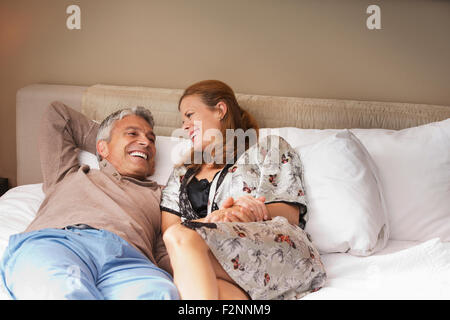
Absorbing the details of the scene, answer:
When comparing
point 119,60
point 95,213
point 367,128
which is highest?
point 119,60

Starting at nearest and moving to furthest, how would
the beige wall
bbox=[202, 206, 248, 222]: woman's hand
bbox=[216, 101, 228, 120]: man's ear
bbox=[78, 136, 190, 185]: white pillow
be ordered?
bbox=[202, 206, 248, 222]: woman's hand
bbox=[216, 101, 228, 120]: man's ear
bbox=[78, 136, 190, 185]: white pillow
the beige wall

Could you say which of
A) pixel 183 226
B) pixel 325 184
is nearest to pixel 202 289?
pixel 183 226

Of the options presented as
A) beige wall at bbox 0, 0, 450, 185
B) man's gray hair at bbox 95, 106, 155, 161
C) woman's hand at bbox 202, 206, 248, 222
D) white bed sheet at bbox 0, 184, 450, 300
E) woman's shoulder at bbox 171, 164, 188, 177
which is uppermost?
beige wall at bbox 0, 0, 450, 185

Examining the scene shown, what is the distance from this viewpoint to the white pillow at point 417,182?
1890 millimetres

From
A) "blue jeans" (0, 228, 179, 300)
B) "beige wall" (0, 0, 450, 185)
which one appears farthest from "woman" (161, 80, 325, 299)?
"beige wall" (0, 0, 450, 185)

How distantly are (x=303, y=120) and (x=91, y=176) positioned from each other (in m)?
0.94

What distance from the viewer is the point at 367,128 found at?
2262 mm

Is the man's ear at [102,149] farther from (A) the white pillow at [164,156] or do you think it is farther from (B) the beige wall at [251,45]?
(B) the beige wall at [251,45]

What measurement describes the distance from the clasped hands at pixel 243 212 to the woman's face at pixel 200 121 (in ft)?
1.25

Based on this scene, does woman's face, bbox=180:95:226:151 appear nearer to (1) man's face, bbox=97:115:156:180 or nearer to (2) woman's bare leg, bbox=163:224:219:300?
(1) man's face, bbox=97:115:156:180

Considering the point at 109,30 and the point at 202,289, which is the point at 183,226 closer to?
the point at 202,289

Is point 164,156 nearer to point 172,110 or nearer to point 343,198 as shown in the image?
point 172,110

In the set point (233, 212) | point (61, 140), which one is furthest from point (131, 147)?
point (233, 212)

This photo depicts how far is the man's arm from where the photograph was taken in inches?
A: 77.6
